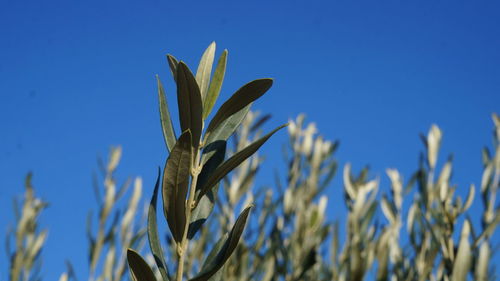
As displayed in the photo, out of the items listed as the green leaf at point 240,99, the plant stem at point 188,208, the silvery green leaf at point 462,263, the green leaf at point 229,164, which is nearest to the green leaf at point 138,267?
the plant stem at point 188,208

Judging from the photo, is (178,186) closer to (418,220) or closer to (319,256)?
(418,220)

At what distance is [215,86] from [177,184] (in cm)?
22

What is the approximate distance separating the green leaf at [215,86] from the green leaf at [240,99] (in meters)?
0.03

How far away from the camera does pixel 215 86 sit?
3.41 ft

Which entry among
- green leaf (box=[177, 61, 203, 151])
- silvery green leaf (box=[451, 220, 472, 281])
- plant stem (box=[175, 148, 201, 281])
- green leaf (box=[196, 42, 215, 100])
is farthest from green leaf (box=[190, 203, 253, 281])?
silvery green leaf (box=[451, 220, 472, 281])

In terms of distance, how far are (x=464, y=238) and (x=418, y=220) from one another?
1.57ft

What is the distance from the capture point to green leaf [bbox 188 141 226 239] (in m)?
0.98

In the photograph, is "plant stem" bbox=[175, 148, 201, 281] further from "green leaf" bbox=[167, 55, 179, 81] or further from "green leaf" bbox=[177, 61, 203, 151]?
"green leaf" bbox=[167, 55, 179, 81]

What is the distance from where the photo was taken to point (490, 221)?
2.49 metres

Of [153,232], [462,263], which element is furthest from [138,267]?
[462,263]

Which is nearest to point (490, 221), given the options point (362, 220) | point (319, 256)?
point (362, 220)

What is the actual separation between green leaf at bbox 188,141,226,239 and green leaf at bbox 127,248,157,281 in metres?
0.12

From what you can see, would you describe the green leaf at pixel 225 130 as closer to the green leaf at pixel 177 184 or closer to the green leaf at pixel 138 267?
the green leaf at pixel 177 184

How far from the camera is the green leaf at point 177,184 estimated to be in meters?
0.87
